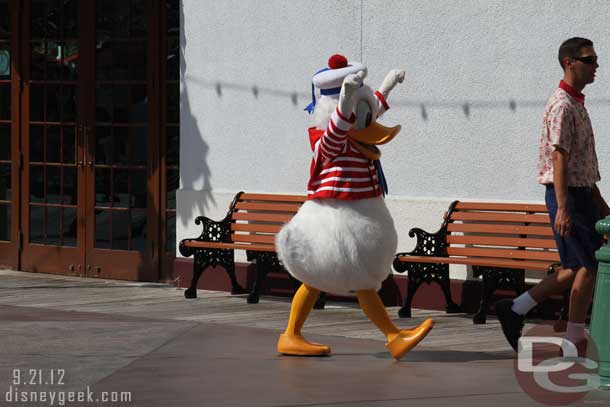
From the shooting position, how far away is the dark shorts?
819cm

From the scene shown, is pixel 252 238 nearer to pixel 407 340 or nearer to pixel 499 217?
pixel 499 217

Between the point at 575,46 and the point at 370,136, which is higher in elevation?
the point at 575,46

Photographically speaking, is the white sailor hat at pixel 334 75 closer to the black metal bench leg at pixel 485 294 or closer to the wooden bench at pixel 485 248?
the wooden bench at pixel 485 248

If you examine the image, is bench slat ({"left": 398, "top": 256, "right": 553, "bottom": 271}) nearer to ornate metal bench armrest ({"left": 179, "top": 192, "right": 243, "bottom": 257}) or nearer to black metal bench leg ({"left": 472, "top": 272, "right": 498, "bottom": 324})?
black metal bench leg ({"left": 472, "top": 272, "right": 498, "bottom": 324})

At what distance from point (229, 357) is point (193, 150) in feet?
14.4

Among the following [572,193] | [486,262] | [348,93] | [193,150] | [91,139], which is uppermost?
[348,93]

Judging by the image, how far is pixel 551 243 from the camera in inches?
405

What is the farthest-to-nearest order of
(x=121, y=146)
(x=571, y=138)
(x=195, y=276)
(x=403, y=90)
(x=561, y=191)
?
(x=121, y=146) < (x=195, y=276) < (x=403, y=90) < (x=571, y=138) < (x=561, y=191)

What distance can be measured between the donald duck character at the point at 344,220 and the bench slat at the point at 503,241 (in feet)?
7.05

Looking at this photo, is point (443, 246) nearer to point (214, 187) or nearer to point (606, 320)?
point (214, 187)

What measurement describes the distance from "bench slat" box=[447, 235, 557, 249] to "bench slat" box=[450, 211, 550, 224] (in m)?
0.14

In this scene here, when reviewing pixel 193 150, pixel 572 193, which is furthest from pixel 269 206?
pixel 572 193

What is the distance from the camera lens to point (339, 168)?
845 centimetres

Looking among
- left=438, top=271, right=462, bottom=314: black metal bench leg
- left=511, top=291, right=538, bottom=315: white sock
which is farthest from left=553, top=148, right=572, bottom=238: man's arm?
left=438, top=271, right=462, bottom=314: black metal bench leg
